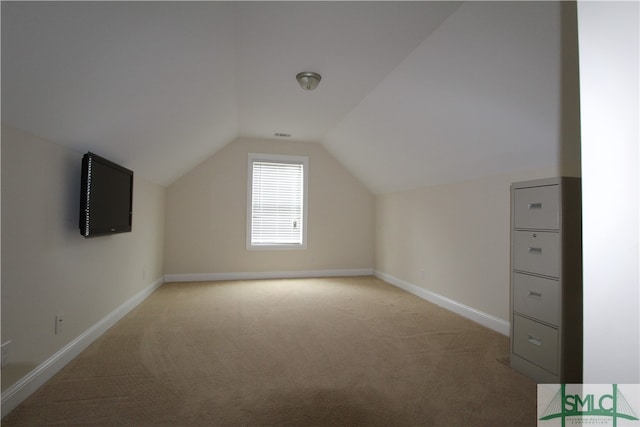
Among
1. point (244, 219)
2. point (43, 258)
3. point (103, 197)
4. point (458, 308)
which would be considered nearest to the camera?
point (43, 258)

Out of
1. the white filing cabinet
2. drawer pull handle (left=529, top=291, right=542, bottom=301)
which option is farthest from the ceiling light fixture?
drawer pull handle (left=529, top=291, right=542, bottom=301)

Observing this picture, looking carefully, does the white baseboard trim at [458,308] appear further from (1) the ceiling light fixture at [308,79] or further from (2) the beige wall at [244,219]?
(1) the ceiling light fixture at [308,79]

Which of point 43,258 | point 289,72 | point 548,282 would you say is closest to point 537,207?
point 548,282

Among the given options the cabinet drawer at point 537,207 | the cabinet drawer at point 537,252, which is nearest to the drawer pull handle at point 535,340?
the cabinet drawer at point 537,252

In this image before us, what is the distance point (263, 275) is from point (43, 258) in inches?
151

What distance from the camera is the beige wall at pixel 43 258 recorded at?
1.84 metres

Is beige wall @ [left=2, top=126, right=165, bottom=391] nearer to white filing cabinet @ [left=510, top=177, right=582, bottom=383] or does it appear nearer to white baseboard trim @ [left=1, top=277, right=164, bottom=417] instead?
white baseboard trim @ [left=1, top=277, right=164, bottom=417]

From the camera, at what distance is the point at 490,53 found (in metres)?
2.26

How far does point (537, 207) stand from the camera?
7.64ft

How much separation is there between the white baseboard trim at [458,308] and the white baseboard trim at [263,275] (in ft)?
2.83

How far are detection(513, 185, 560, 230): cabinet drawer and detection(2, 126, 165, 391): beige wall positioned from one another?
328 centimetres

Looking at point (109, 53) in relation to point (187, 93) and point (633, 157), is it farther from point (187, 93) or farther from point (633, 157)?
point (633, 157)

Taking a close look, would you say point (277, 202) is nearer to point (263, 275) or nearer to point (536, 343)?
point (263, 275)

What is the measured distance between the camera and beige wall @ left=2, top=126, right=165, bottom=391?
6.04 ft
